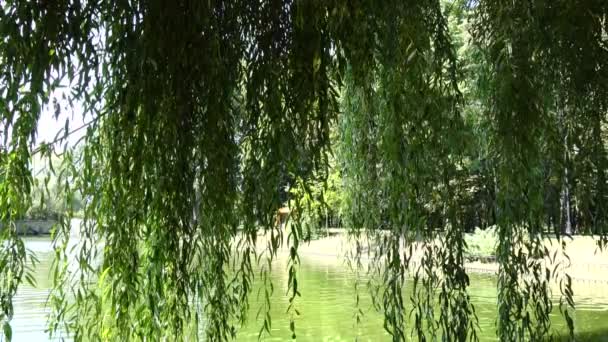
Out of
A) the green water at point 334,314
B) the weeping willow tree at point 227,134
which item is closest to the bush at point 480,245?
the green water at point 334,314

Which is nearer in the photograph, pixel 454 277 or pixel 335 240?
pixel 454 277

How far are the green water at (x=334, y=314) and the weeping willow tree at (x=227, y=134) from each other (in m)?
3.23

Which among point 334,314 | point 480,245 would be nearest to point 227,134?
point 334,314

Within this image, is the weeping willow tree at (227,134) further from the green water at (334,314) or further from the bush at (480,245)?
the bush at (480,245)

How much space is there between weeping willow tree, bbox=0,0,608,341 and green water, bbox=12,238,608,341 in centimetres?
323

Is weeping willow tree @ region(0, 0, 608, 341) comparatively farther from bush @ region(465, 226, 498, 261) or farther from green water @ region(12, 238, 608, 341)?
bush @ region(465, 226, 498, 261)

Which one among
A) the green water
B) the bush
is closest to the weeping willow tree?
the green water

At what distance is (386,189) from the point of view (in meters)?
2.63

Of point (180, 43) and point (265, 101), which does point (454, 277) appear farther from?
point (180, 43)

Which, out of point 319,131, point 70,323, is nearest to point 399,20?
point 319,131

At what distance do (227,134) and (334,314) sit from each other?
6619mm

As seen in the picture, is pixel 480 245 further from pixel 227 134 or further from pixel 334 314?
pixel 227 134

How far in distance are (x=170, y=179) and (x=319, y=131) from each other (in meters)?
0.48

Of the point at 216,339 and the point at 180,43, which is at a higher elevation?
the point at 180,43
